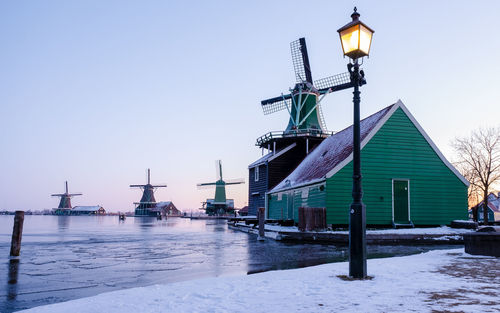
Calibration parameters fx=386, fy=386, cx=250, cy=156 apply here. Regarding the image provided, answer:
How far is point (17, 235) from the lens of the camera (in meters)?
12.6

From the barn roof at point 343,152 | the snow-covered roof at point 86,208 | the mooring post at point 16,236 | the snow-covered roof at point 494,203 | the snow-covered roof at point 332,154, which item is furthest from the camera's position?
the snow-covered roof at point 86,208

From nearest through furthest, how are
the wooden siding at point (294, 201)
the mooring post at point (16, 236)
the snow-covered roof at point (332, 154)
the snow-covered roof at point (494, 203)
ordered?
the mooring post at point (16, 236), the snow-covered roof at point (332, 154), the wooden siding at point (294, 201), the snow-covered roof at point (494, 203)

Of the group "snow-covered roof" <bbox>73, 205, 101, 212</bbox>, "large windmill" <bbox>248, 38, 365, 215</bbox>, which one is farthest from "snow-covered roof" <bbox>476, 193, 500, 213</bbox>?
"snow-covered roof" <bbox>73, 205, 101, 212</bbox>

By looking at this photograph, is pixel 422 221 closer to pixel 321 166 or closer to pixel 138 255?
pixel 321 166

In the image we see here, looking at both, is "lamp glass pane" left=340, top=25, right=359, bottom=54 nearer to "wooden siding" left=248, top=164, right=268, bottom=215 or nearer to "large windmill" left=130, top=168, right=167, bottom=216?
"wooden siding" left=248, top=164, right=268, bottom=215

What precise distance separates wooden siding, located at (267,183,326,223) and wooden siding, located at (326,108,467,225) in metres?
1.23

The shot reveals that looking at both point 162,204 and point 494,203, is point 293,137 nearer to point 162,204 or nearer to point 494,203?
point 494,203

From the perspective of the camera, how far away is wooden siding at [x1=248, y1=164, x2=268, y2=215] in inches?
1401

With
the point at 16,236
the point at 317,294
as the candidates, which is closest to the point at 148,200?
the point at 16,236

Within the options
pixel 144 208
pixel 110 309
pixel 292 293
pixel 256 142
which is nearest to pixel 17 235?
pixel 110 309

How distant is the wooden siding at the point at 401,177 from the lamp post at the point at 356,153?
1298 cm

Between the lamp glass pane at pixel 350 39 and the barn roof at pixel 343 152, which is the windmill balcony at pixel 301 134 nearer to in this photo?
the barn roof at pixel 343 152

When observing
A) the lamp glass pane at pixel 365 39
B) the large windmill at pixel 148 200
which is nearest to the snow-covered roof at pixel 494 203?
the lamp glass pane at pixel 365 39

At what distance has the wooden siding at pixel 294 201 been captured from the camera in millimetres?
→ 21811
